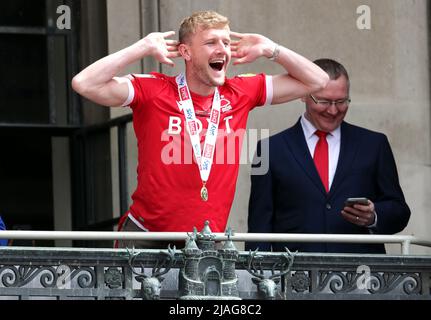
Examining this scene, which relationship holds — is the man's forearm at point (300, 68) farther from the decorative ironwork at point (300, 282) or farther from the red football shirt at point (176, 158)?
the decorative ironwork at point (300, 282)

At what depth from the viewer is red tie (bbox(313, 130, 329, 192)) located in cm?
1392

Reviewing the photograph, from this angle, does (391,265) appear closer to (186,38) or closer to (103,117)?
(186,38)

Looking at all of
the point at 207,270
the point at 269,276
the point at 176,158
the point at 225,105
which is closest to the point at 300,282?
the point at 269,276

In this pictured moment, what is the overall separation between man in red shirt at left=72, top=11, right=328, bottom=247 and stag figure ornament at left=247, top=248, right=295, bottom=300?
1.07 feet

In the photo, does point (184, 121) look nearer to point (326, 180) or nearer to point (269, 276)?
point (269, 276)

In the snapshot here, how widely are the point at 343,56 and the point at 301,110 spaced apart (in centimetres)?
63

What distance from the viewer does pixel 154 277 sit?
12.6 m

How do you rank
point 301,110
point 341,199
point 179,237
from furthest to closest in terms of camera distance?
point 301,110 → point 341,199 → point 179,237

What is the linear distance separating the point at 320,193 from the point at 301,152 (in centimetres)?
35

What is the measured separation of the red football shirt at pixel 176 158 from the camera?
41.9ft

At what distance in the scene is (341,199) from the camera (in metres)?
13.9

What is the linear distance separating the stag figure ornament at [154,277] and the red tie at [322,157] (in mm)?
1713

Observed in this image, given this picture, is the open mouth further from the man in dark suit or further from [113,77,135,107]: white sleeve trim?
the man in dark suit
